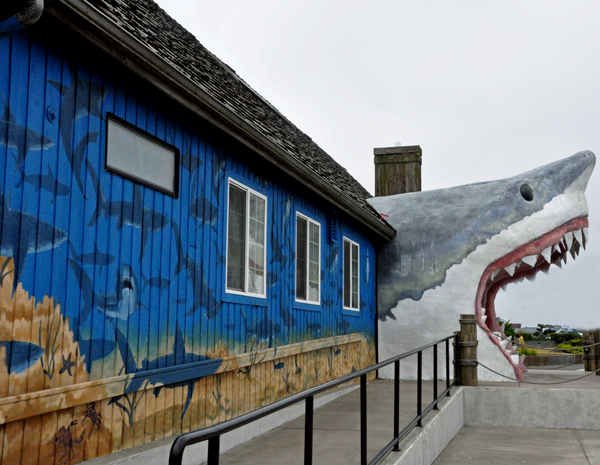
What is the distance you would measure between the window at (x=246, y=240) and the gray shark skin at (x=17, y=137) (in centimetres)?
266

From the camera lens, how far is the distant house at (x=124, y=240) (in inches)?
150

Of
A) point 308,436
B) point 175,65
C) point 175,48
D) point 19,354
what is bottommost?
point 308,436

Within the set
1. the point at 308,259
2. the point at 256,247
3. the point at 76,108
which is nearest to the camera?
the point at 76,108

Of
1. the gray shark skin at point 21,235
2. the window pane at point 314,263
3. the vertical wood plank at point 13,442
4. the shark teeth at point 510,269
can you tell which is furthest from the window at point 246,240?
the shark teeth at point 510,269

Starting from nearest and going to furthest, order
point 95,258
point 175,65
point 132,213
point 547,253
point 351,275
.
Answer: point 95,258 → point 132,213 → point 175,65 → point 351,275 → point 547,253

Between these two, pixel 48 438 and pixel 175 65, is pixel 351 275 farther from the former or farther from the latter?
pixel 48 438

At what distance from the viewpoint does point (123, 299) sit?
15.4 ft

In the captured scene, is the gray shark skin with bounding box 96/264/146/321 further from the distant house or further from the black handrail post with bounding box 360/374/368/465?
the black handrail post with bounding box 360/374/368/465

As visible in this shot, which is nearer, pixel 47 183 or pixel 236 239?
pixel 47 183

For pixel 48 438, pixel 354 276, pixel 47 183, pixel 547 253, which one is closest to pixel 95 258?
pixel 47 183

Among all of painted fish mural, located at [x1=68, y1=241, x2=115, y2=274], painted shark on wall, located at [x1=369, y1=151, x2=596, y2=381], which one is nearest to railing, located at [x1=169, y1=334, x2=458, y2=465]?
painted fish mural, located at [x1=68, y1=241, x2=115, y2=274]

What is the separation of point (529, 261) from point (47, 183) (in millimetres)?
9938

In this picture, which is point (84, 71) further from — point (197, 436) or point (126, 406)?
point (197, 436)

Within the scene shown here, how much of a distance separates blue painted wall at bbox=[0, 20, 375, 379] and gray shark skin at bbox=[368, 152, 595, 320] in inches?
240
